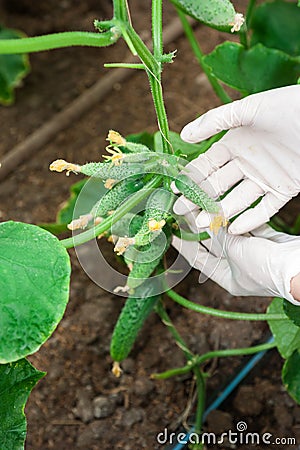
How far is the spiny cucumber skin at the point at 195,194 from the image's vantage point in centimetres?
124

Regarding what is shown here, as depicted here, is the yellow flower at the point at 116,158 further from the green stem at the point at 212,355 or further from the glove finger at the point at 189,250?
the green stem at the point at 212,355

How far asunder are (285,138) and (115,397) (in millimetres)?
798

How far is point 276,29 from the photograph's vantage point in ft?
7.05

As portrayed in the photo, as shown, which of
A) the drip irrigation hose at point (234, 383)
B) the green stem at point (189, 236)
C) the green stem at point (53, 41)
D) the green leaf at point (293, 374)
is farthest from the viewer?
the drip irrigation hose at point (234, 383)

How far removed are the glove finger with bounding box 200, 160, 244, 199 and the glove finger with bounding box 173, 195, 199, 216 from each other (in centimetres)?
8

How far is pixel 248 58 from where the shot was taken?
5.54 ft

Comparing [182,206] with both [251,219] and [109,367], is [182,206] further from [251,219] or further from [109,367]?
[109,367]

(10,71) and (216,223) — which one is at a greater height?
(216,223)

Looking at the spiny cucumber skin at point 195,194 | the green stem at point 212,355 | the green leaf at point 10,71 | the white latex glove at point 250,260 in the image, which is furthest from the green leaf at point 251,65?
the green leaf at point 10,71

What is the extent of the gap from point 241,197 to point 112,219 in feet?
1.04

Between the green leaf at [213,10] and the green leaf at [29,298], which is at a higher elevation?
the green leaf at [213,10]

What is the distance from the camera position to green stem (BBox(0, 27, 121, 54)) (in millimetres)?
1035

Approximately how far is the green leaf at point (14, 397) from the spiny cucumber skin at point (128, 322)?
0.86 ft

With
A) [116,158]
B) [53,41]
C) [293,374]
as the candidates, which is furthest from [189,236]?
[53,41]
